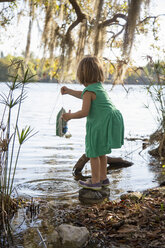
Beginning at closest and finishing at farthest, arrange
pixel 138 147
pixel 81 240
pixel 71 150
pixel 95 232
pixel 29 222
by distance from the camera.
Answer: pixel 81 240 → pixel 95 232 → pixel 29 222 → pixel 71 150 → pixel 138 147

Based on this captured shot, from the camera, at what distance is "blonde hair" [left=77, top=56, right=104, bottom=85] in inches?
145

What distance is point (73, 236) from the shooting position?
2.38 meters

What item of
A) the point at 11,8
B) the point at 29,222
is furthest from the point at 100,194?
the point at 11,8

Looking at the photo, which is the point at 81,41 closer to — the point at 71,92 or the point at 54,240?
the point at 71,92

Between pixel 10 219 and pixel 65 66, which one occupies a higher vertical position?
pixel 65 66

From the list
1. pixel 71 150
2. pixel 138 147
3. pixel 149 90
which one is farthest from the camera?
pixel 138 147

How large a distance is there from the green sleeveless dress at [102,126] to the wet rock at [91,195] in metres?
0.41

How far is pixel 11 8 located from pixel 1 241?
678 cm

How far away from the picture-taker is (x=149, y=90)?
516 cm

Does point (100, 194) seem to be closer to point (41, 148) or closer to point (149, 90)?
point (149, 90)

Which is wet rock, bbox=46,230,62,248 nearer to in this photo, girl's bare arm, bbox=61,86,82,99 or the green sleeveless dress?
the green sleeveless dress

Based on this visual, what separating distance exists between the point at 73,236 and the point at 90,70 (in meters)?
1.92

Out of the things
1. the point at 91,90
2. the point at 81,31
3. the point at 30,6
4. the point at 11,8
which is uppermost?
the point at 11,8

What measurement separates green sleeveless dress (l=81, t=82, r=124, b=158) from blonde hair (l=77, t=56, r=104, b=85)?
0.27ft
